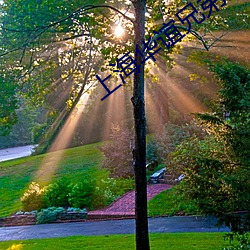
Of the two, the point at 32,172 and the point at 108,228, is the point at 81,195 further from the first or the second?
the point at 32,172

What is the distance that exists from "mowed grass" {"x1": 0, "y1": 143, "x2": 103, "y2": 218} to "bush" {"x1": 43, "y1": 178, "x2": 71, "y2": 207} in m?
1.44

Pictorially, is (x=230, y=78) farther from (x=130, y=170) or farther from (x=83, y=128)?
(x=83, y=128)

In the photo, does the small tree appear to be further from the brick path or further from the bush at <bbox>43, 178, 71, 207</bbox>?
the bush at <bbox>43, 178, 71, 207</bbox>

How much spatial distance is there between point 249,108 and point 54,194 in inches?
336

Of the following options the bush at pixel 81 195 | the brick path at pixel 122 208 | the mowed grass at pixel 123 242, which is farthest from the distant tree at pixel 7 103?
the brick path at pixel 122 208

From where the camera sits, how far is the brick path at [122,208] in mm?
9297

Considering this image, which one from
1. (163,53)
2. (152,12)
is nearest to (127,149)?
(163,53)

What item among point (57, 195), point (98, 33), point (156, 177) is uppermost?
point (98, 33)

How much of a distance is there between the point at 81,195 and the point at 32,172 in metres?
9.42

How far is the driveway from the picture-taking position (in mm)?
7646

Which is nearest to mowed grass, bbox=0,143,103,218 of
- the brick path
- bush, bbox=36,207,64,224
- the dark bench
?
bush, bbox=36,207,64,224

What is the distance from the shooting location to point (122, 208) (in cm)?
989

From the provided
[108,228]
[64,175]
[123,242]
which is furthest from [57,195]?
[64,175]

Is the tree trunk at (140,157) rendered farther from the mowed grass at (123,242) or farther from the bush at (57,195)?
the bush at (57,195)
